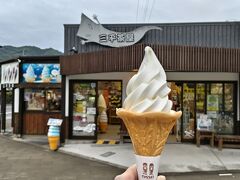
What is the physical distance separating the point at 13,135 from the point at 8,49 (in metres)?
139

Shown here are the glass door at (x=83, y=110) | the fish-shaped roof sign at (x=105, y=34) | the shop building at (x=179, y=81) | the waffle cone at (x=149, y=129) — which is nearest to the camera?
the waffle cone at (x=149, y=129)

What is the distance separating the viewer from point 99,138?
42.8 feet

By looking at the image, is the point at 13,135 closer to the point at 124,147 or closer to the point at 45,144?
the point at 45,144

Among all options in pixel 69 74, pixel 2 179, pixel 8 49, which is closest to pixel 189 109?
pixel 69 74

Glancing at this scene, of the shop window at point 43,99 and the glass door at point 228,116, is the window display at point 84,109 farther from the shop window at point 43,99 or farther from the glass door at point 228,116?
the glass door at point 228,116

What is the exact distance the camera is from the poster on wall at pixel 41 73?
13852 millimetres

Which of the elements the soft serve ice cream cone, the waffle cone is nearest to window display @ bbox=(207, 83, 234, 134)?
the soft serve ice cream cone

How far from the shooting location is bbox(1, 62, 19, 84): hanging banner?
559 inches

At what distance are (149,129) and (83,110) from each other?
9899 millimetres

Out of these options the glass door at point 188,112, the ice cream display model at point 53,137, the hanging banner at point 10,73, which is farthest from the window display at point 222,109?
the hanging banner at point 10,73

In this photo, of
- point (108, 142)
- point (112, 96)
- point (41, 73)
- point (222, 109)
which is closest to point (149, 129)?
point (108, 142)

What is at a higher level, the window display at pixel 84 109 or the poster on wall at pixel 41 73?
the poster on wall at pixel 41 73

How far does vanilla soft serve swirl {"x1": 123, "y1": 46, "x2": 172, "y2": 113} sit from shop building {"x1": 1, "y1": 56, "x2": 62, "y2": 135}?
430 inches

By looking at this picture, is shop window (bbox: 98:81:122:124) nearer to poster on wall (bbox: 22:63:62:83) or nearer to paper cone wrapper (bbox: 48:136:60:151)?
poster on wall (bbox: 22:63:62:83)
